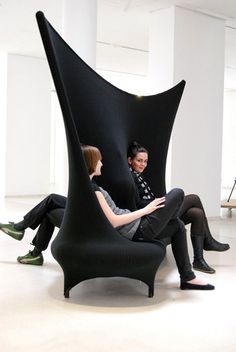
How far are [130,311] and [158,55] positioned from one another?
469 centimetres

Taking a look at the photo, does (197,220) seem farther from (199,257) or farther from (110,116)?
(110,116)

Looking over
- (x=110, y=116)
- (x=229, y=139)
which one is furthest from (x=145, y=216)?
(x=229, y=139)

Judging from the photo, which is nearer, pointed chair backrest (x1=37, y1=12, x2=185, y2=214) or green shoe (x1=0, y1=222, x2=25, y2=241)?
pointed chair backrest (x1=37, y1=12, x2=185, y2=214)

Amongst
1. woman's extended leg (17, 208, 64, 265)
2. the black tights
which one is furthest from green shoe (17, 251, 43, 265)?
the black tights

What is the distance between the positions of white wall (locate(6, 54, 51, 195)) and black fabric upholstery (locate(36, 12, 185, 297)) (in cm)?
650

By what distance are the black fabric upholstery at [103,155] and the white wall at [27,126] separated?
6500 mm

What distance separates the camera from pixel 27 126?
10.5 m

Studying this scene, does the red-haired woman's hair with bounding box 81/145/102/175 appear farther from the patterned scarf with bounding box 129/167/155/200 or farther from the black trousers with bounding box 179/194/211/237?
the black trousers with bounding box 179/194/211/237

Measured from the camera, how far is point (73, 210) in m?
2.98

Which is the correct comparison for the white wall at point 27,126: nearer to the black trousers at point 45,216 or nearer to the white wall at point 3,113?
the white wall at point 3,113

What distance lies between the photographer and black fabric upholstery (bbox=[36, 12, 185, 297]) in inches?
114

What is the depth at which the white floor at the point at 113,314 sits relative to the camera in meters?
2.29

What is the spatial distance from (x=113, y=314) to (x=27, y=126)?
26.7 ft

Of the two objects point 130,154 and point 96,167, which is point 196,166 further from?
point 96,167
